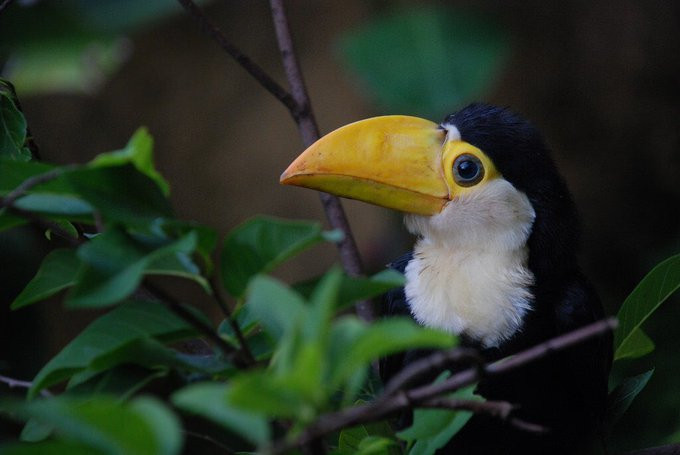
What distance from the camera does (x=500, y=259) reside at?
1867mm

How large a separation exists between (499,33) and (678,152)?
106 cm

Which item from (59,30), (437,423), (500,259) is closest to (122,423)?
(437,423)

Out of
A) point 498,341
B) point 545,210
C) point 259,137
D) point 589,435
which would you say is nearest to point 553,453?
point 589,435

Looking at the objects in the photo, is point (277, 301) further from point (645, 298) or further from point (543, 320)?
point (543, 320)

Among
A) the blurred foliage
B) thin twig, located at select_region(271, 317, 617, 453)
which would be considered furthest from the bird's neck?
the blurred foliage

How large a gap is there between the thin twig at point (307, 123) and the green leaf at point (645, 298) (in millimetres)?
478

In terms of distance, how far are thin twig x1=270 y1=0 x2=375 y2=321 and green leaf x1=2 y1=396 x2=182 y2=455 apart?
1182mm

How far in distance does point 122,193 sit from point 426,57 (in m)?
2.85

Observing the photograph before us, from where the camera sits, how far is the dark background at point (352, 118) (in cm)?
380

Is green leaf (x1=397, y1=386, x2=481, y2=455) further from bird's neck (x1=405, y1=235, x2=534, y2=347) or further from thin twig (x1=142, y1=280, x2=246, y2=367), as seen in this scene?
bird's neck (x1=405, y1=235, x2=534, y2=347)

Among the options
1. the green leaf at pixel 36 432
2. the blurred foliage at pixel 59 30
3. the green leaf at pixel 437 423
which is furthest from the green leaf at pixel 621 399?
the blurred foliage at pixel 59 30

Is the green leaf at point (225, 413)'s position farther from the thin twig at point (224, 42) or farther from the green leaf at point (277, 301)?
the thin twig at point (224, 42)

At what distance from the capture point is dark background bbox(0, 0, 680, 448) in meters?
3.80

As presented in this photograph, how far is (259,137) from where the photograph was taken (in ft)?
15.8
